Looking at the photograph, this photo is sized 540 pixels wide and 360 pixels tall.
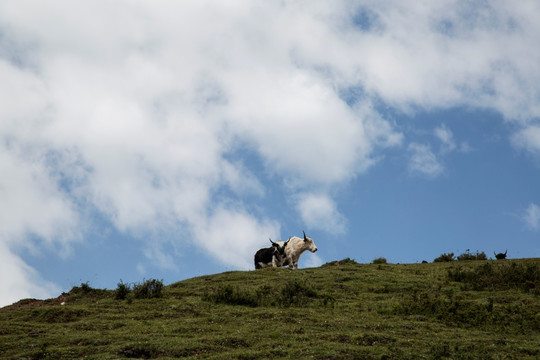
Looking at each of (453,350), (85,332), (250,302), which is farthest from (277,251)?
(453,350)

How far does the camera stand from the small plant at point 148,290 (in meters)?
23.0

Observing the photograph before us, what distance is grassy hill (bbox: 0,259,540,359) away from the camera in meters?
14.5

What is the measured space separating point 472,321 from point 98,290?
1683cm

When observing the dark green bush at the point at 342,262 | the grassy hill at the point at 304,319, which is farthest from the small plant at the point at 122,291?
the dark green bush at the point at 342,262

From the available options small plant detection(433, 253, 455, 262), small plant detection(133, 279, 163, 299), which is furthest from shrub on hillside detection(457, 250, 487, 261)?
small plant detection(133, 279, 163, 299)

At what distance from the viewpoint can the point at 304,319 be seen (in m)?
18.0

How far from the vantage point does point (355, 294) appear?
75.6 feet

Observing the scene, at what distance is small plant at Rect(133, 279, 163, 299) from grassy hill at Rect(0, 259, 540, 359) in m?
0.16

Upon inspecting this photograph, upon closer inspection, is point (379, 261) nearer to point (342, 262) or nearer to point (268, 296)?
point (342, 262)

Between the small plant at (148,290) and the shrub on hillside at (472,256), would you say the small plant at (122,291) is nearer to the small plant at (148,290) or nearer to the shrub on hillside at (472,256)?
the small plant at (148,290)

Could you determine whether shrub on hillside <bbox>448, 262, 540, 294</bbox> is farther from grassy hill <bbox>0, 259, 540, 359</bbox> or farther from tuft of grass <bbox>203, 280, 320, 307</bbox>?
tuft of grass <bbox>203, 280, 320, 307</bbox>

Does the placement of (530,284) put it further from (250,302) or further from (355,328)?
(250,302)

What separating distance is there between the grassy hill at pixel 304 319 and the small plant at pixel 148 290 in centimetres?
16

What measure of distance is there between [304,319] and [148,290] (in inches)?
329
